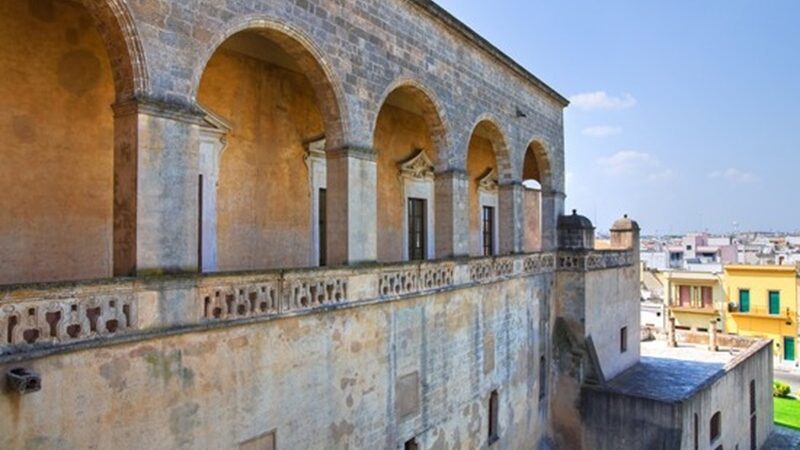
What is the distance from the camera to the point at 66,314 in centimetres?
459

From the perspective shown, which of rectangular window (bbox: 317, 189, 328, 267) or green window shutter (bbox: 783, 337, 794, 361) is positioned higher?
rectangular window (bbox: 317, 189, 328, 267)

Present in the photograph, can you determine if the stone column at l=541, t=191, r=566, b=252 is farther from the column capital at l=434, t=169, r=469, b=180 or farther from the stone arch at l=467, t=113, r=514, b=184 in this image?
the column capital at l=434, t=169, r=469, b=180

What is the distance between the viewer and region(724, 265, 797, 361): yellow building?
→ 31750 mm

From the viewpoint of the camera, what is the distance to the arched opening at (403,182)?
12.2 metres

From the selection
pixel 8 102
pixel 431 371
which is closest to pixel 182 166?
pixel 8 102

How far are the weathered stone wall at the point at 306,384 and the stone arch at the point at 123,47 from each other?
95.8 inches

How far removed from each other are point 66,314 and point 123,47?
99.3 inches

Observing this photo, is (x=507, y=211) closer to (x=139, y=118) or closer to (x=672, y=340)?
(x=139, y=118)

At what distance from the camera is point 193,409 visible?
18.6 ft

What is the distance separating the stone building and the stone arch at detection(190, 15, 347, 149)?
0.03 metres

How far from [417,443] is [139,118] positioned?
21.8 feet

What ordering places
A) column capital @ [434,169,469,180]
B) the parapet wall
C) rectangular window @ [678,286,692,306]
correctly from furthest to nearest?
rectangular window @ [678,286,692,306]
column capital @ [434,169,469,180]
the parapet wall

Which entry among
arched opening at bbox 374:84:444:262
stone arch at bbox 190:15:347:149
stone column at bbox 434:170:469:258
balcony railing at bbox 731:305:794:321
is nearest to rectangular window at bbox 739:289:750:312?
balcony railing at bbox 731:305:794:321

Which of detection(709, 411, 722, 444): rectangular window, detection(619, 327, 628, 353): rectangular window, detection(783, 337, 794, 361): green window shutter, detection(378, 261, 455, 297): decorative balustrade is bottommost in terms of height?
detection(783, 337, 794, 361): green window shutter
